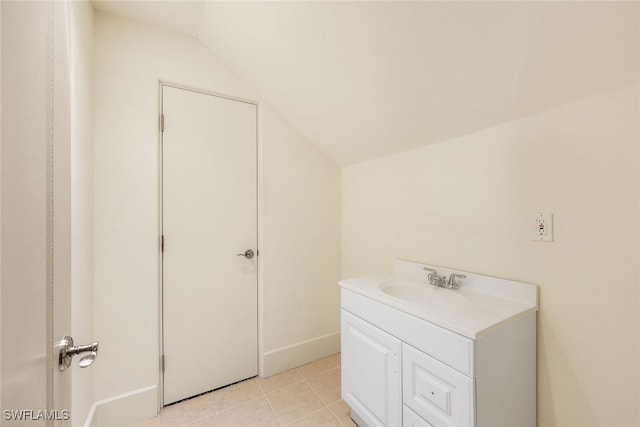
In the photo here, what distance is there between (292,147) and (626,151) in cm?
184

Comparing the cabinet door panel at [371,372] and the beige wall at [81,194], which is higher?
the beige wall at [81,194]

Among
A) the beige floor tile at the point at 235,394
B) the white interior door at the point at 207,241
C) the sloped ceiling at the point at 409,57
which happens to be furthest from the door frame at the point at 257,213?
the sloped ceiling at the point at 409,57

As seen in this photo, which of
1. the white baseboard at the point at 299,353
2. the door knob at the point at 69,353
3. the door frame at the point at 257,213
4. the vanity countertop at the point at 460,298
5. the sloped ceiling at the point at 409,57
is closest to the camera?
the door knob at the point at 69,353

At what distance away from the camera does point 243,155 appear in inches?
78.7

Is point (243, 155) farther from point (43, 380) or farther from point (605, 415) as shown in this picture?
point (605, 415)

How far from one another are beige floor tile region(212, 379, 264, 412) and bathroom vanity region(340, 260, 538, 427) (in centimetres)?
69

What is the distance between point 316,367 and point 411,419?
1.13 metres

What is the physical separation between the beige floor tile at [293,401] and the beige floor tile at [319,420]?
0.03 metres

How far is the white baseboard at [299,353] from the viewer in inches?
79.9

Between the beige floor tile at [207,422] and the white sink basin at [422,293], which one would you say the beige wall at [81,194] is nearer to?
the beige floor tile at [207,422]

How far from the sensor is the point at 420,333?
113cm

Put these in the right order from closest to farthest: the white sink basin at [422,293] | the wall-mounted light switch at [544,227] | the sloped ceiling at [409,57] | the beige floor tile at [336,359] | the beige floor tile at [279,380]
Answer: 1. the sloped ceiling at [409,57]
2. the wall-mounted light switch at [544,227]
3. the white sink basin at [422,293]
4. the beige floor tile at [279,380]
5. the beige floor tile at [336,359]

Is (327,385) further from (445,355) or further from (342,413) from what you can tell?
(445,355)

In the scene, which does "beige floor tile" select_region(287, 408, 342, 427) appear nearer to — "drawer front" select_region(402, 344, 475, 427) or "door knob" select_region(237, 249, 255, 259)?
"drawer front" select_region(402, 344, 475, 427)
